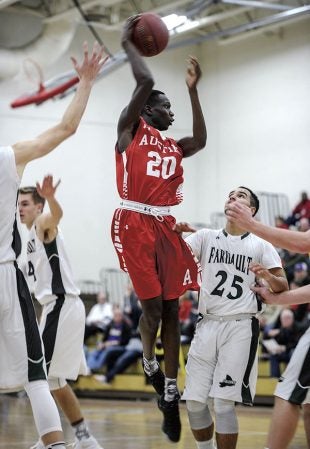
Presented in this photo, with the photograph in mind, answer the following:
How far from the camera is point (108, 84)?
21.5 meters

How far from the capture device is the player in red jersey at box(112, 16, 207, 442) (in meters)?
6.30

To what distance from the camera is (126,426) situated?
10789 mm

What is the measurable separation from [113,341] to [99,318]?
1.35m

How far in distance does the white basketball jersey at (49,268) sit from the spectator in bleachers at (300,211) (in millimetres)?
10565

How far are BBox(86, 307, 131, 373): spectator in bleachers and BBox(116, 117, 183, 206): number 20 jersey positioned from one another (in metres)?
9.53

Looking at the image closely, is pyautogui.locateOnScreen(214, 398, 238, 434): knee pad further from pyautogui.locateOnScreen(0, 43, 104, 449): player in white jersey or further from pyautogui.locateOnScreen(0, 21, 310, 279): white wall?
pyautogui.locateOnScreen(0, 21, 310, 279): white wall

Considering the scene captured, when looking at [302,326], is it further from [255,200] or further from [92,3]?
[92,3]

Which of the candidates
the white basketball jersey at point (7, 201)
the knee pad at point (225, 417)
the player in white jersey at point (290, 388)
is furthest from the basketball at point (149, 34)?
the knee pad at point (225, 417)

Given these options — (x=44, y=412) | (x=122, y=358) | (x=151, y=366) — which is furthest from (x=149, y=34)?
(x=122, y=358)

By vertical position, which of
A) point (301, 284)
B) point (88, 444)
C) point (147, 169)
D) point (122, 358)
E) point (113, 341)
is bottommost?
point (122, 358)

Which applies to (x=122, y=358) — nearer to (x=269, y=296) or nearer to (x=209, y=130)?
(x=209, y=130)

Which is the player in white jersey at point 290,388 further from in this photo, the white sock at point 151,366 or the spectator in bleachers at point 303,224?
the spectator in bleachers at point 303,224

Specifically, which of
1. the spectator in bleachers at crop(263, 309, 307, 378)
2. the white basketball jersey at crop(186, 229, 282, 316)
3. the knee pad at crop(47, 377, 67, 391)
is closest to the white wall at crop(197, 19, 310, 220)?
the spectator in bleachers at crop(263, 309, 307, 378)

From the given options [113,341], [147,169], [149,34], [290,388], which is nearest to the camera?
[290,388]
